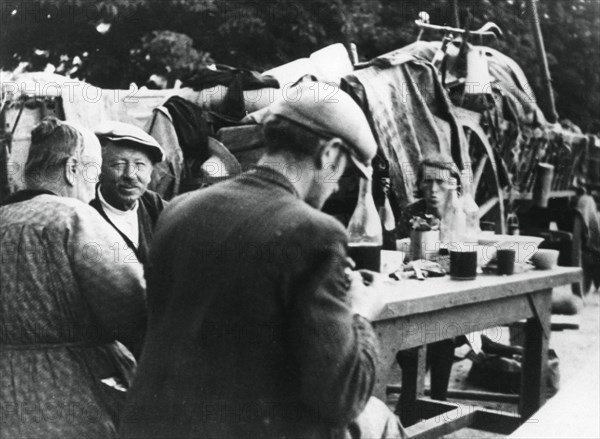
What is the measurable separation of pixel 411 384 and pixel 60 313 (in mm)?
3128

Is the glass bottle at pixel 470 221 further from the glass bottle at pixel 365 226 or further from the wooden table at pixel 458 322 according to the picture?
the glass bottle at pixel 365 226

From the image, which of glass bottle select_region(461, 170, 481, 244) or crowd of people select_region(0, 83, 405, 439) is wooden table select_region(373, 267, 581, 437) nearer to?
glass bottle select_region(461, 170, 481, 244)

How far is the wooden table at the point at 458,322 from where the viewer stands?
316 cm

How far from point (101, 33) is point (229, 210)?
29.2 feet

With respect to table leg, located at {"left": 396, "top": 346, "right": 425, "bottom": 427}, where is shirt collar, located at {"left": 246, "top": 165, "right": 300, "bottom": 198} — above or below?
above

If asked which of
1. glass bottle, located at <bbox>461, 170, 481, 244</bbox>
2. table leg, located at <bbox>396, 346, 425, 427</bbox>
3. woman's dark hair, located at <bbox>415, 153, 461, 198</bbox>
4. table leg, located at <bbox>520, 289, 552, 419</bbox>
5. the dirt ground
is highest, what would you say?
woman's dark hair, located at <bbox>415, 153, 461, 198</bbox>

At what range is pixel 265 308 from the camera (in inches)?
71.1

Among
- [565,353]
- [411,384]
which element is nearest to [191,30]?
[565,353]

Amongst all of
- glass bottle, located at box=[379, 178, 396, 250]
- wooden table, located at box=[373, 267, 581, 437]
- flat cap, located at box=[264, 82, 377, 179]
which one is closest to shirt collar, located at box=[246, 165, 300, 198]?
flat cap, located at box=[264, 82, 377, 179]

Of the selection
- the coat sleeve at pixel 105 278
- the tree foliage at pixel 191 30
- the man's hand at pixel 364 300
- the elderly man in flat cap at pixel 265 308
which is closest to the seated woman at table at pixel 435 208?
the man's hand at pixel 364 300

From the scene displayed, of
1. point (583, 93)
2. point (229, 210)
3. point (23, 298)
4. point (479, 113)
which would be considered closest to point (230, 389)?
point (229, 210)

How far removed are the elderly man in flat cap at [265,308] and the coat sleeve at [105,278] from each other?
37cm

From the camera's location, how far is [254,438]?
1854mm

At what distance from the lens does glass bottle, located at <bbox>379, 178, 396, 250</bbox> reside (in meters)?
4.55
